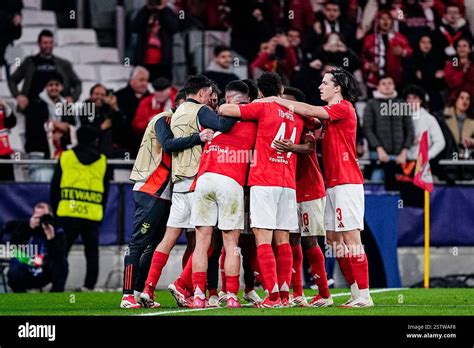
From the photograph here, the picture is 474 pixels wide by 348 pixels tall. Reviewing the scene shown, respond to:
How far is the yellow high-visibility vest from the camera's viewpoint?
1886 cm

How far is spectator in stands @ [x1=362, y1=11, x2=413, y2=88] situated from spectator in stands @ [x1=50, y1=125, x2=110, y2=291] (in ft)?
18.2

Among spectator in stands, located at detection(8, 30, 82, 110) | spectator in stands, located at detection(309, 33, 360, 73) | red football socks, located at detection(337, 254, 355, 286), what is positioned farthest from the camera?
spectator in stands, located at detection(309, 33, 360, 73)

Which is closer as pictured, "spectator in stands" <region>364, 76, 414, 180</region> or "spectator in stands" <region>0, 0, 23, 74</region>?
"spectator in stands" <region>364, 76, 414, 180</region>

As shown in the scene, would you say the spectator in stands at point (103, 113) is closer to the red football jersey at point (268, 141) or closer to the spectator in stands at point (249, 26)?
the spectator in stands at point (249, 26)

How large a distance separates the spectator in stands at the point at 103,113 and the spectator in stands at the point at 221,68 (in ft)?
5.11

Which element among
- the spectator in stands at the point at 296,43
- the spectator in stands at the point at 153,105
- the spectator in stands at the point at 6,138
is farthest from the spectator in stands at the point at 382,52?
the spectator in stands at the point at 6,138

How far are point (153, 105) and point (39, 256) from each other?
348 cm

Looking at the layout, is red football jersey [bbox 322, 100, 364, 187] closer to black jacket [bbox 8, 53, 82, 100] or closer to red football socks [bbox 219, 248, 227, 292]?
red football socks [bbox 219, 248, 227, 292]

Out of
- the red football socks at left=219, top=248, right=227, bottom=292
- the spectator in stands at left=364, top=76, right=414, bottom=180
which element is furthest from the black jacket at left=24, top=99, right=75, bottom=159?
the red football socks at left=219, top=248, right=227, bottom=292

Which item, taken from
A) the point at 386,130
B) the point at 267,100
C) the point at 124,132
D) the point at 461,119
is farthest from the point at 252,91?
the point at 461,119

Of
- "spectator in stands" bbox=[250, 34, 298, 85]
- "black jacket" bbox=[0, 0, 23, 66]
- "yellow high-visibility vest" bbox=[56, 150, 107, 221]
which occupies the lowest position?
"yellow high-visibility vest" bbox=[56, 150, 107, 221]

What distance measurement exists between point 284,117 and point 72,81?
8.76 m
